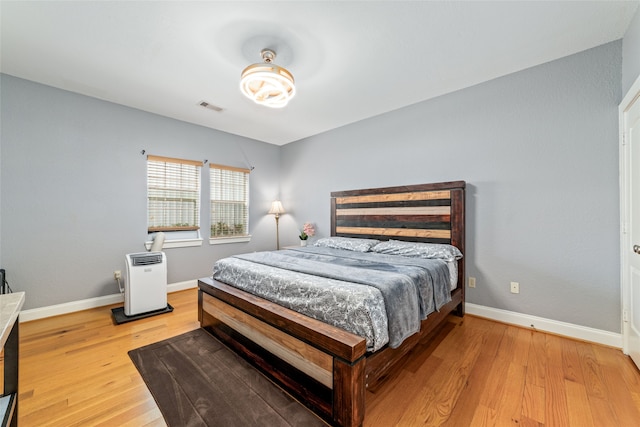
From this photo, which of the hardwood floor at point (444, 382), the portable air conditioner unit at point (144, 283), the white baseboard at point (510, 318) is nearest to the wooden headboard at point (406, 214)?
the white baseboard at point (510, 318)

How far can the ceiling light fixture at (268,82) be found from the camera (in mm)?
2127

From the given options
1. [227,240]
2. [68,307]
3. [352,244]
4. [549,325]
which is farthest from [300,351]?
[227,240]

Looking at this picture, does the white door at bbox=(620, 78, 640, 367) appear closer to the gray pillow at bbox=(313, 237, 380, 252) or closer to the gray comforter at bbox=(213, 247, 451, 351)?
the gray comforter at bbox=(213, 247, 451, 351)

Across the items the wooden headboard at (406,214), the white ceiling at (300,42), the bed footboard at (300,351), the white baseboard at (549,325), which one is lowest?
the white baseboard at (549,325)

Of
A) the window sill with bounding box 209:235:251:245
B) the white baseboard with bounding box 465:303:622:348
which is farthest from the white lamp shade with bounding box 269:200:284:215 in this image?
the white baseboard with bounding box 465:303:622:348

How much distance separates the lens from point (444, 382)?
1832 millimetres

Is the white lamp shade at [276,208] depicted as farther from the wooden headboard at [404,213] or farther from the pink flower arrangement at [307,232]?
the wooden headboard at [404,213]

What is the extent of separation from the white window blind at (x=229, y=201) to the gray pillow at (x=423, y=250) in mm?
2804

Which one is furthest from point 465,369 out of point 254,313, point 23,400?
point 23,400

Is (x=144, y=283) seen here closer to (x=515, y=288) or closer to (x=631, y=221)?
(x=515, y=288)

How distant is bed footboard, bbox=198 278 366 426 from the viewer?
139 centimetres

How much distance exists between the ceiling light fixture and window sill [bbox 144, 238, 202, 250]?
2660mm

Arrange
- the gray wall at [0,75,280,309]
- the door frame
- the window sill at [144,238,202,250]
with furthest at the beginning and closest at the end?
1. the window sill at [144,238,202,250]
2. the gray wall at [0,75,280,309]
3. the door frame

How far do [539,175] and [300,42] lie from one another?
2646mm
